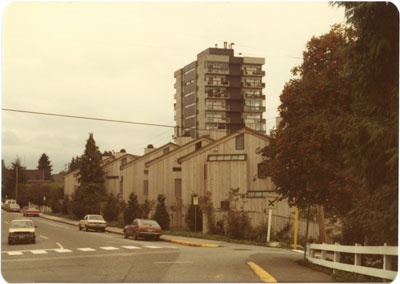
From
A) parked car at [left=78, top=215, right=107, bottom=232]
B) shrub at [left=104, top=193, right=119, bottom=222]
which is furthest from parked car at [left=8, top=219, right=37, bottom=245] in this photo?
shrub at [left=104, top=193, right=119, bottom=222]

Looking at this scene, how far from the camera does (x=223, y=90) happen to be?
3679 inches

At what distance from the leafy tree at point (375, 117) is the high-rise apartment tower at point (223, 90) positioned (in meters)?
77.8

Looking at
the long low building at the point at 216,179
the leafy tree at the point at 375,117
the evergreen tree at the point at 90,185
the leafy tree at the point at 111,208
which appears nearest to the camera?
the leafy tree at the point at 375,117

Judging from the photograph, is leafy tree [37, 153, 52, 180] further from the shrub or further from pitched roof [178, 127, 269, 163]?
pitched roof [178, 127, 269, 163]

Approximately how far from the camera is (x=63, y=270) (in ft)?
54.5

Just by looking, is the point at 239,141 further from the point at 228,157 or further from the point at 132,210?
the point at 132,210

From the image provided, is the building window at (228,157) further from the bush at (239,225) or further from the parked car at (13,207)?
the parked car at (13,207)

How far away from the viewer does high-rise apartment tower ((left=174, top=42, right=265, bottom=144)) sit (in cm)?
9131

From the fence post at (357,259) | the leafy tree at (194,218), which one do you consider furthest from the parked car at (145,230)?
the fence post at (357,259)

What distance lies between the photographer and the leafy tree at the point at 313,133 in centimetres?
1622

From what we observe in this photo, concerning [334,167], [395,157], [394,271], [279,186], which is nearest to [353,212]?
[394,271]

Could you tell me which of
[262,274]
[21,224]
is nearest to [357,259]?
[262,274]

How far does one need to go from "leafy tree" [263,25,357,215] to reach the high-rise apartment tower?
6977cm

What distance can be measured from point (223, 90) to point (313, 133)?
77672 millimetres
